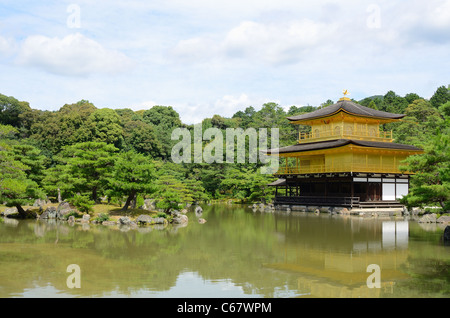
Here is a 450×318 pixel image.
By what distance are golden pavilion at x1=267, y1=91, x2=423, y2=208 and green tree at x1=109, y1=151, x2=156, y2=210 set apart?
46.1 feet

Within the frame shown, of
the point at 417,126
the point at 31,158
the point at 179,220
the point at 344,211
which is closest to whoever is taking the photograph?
the point at 179,220

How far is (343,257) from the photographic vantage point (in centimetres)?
1220

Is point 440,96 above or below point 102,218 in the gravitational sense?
above

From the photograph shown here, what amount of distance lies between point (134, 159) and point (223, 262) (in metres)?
11.0

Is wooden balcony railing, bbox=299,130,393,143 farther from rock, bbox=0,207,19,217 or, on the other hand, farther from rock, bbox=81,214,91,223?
rock, bbox=0,207,19,217

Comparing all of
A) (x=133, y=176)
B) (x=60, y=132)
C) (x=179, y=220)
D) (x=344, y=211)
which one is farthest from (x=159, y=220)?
(x=60, y=132)

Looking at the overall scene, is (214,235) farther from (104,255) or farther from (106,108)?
(106,108)

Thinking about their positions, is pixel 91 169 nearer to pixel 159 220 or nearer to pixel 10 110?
pixel 159 220

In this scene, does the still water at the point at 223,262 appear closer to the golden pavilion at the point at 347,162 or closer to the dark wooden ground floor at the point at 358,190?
the dark wooden ground floor at the point at 358,190

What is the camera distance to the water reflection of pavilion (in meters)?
8.82

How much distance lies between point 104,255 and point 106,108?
38.7 metres

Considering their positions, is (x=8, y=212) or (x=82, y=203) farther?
(x=8, y=212)

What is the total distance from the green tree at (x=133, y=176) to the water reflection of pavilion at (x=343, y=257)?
7.41m

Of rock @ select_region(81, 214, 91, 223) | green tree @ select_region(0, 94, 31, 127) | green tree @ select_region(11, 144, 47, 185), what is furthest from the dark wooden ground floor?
green tree @ select_region(0, 94, 31, 127)
